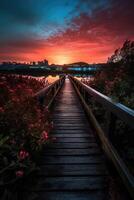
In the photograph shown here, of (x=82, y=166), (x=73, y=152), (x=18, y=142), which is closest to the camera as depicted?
(x=18, y=142)

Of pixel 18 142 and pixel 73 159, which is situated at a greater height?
pixel 18 142

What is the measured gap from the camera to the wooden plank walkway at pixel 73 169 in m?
2.65

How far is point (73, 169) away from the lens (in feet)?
10.7

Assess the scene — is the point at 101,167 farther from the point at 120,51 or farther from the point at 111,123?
the point at 120,51

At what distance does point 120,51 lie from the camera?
8.55m

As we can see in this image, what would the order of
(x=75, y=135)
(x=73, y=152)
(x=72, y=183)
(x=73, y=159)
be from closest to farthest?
(x=72, y=183) → (x=73, y=159) → (x=73, y=152) → (x=75, y=135)

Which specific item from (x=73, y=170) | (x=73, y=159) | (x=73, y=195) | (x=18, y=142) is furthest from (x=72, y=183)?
(x=18, y=142)

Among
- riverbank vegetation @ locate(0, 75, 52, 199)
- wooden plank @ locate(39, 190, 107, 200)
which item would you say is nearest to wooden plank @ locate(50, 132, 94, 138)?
riverbank vegetation @ locate(0, 75, 52, 199)

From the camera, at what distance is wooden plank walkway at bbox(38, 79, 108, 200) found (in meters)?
2.65

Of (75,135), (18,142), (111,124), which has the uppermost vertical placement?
(111,124)

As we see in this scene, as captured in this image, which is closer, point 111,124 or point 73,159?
point 111,124

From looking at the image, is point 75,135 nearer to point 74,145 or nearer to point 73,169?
point 74,145

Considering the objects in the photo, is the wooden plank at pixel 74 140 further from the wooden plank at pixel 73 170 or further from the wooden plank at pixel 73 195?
the wooden plank at pixel 73 195

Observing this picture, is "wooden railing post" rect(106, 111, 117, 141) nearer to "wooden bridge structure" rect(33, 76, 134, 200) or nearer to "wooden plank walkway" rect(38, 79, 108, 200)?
"wooden bridge structure" rect(33, 76, 134, 200)
